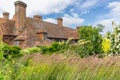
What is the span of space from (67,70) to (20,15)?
150 ft

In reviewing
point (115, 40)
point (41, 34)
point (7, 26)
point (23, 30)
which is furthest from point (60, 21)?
point (115, 40)

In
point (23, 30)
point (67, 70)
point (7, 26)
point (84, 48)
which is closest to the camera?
point (67, 70)

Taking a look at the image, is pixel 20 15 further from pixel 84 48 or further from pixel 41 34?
pixel 84 48

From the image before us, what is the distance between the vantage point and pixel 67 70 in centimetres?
437

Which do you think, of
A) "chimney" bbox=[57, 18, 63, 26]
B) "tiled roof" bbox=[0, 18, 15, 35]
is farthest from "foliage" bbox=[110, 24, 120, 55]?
"chimney" bbox=[57, 18, 63, 26]

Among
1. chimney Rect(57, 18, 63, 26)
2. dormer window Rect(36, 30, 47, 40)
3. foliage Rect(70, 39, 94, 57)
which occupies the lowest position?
foliage Rect(70, 39, 94, 57)

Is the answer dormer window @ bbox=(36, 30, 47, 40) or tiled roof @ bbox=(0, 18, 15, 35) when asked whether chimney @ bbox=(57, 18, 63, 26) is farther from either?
tiled roof @ bbox=(0, 18, 15, 35)

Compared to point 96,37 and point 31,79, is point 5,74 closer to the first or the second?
point 31,79

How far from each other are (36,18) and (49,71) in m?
52.4

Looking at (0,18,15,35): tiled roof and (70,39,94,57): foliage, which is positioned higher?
(0,18,15,35): tiled roof

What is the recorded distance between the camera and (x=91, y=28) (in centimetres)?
6612

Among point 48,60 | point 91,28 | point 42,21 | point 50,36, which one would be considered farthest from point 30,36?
point 48,60

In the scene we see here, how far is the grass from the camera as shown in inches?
156

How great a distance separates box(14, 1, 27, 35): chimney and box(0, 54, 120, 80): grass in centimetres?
4454
